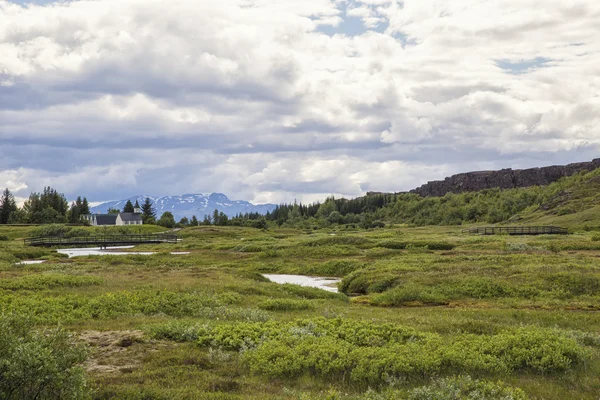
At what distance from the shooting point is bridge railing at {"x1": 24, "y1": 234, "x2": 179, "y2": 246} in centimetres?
8956

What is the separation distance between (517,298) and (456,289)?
3.89 meters

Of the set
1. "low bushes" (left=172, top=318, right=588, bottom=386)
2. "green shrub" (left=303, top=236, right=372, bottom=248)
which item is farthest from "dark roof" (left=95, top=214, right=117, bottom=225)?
"low bushes" (left=172, top=318, right=588, bottom=386)

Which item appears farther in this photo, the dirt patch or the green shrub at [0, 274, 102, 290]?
the green shrub at [0, 274, 102, 290]

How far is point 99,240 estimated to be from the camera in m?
98.4

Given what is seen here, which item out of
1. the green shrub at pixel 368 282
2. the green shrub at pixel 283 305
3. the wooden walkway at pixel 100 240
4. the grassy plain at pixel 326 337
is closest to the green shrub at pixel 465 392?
the grassy plain at pixel 326 337

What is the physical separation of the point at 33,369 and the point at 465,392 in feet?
29.8

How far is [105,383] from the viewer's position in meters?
11.9

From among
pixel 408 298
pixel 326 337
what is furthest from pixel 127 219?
pixel 326 337

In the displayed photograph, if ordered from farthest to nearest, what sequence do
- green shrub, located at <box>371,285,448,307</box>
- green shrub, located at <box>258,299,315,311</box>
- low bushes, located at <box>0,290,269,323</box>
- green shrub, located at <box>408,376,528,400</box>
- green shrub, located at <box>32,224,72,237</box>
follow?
green shrub, located at <box>32,224,72,237</box>
green shrub, located at <box>371,285,448,307</box>
green shrub, located at <box>258,299,315,311</box>
low bushes, located at <box>0,290,269,323</box>
green shrub, located at <box>408,376,528,400</box>

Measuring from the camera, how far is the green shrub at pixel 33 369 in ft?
29.4

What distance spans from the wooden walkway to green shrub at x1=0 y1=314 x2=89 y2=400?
284 ft

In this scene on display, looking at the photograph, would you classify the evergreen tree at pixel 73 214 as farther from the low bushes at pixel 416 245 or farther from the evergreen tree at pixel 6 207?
the low bushes at pixel 416 245

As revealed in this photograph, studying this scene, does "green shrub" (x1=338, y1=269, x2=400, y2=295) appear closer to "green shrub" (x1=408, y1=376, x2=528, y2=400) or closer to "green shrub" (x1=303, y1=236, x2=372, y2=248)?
"green shrub" (x1=408, y1=376, x2=528, y2=400)

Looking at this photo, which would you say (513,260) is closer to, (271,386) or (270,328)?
(270,328)
